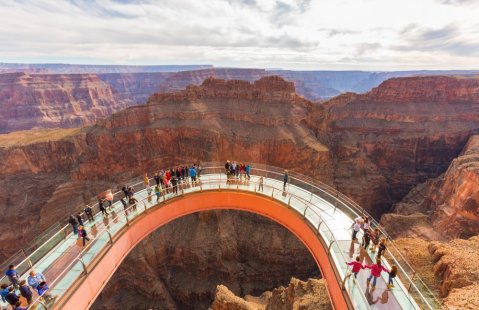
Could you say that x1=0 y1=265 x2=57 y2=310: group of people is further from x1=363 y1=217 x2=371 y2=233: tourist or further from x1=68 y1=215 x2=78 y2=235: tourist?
x1=363 y1=217 x2=371 y2=233: tourist

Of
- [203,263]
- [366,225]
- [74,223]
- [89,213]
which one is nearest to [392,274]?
[366,225]

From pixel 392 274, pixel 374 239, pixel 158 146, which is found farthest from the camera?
pixel 158 146

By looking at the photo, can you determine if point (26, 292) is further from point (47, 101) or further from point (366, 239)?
point (47, 101)

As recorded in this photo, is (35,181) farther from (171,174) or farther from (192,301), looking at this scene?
(171,174)

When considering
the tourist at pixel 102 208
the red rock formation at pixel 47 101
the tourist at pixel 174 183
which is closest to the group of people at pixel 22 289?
the tourist at pixel 102 208

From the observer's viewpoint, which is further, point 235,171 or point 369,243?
point 235,171

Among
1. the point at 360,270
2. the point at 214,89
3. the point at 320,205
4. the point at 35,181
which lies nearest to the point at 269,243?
the point at 320,205

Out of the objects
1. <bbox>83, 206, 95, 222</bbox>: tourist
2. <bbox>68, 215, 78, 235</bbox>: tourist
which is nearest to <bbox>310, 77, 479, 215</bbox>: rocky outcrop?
<bbox>83, 206, 95, 222</bbox>: tourist
